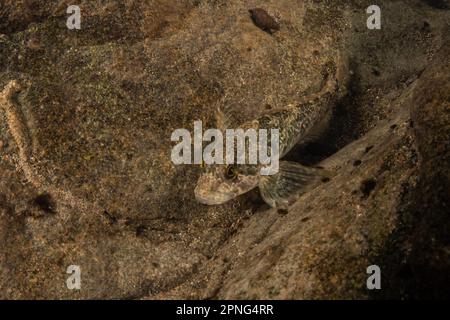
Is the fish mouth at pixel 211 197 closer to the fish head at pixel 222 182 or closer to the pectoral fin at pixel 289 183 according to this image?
the fish head at pixel 222 182

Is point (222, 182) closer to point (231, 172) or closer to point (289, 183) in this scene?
point (231, 172)

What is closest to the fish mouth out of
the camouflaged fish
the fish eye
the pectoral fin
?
the camouflaged fish

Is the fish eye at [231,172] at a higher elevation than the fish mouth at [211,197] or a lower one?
higher

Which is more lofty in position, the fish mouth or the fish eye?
the fish eye

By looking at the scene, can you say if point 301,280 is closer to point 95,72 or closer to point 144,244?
point 144,244

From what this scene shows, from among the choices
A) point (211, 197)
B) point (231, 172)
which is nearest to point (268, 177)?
point (231, 172)

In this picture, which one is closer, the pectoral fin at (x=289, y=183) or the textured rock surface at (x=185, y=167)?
the textured rock surface at (x=185, y=167)

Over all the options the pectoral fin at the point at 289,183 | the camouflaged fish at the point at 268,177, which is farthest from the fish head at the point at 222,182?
the pectoral fin at the point at 289,183

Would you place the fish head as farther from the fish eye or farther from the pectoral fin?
the pectoral fin
